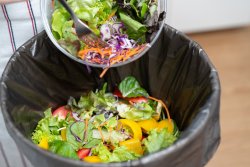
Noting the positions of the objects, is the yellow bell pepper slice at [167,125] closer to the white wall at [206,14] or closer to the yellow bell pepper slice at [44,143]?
the yellow bell pepper slice at [44,143]

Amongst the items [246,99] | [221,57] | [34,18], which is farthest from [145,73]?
[221,57]

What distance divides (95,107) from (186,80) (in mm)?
227

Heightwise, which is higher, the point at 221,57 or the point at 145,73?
the point at 145,73

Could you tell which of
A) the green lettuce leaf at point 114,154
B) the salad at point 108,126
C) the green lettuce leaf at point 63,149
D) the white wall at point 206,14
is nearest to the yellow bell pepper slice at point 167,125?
the salad at point 108,126

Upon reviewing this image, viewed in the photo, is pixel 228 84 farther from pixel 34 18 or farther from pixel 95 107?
pixel 34 18

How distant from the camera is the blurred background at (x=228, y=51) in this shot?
4.04 ft

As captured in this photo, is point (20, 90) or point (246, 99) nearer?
point (20, 90)

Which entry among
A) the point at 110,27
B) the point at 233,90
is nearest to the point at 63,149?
the point at 110,27

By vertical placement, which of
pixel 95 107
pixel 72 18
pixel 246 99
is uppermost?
pixel 72 18

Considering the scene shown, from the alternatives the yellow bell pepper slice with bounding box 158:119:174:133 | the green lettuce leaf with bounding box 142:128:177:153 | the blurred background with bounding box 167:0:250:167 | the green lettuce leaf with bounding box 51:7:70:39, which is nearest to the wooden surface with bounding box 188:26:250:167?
the blurred background with bounding box 167:0:250:167

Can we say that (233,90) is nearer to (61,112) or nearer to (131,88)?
(131,88)

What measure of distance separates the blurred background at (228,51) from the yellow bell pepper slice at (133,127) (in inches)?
19.0

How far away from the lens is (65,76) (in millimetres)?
881

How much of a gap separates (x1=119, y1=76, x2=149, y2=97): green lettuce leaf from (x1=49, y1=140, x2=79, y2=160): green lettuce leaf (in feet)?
0.68
